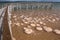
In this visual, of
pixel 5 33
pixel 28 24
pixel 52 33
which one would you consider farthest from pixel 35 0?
pixel 5 33

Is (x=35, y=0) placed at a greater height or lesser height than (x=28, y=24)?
lesser

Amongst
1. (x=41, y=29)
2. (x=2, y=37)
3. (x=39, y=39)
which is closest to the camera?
(x=2, y=37)

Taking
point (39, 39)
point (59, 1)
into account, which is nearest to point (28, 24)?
point (39, 39)

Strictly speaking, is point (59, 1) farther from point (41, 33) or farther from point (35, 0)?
point (41, 33)

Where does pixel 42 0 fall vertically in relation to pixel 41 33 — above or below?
below

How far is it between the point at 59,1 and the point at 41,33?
1.75m

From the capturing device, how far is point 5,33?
58cm

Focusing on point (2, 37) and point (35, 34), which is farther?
point (35, 34)

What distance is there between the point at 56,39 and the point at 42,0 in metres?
1.67

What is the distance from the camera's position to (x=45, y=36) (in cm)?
69

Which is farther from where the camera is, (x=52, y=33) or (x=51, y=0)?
(x=51, y=0)

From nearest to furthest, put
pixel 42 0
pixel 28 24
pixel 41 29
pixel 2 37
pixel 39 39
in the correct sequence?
pixel 2 37
pixel 39 39
pixel 41 29
pixel 28 24
pixel 42 0

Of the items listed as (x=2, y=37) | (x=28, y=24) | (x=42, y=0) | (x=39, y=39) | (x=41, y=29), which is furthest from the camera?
(x=42, y=0)

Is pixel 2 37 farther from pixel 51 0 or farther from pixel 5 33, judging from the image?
pixel 51 0
